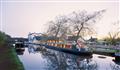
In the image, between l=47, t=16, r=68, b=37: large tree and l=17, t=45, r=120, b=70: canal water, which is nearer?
l=17, t=45, r=120, b=70: canal water

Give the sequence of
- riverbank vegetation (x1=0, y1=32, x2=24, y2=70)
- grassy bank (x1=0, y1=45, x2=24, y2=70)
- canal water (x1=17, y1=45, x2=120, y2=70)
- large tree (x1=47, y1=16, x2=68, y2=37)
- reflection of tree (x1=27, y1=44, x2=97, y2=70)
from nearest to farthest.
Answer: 1. grassy bank (x1=0, y1=45, x2=24, y2=70)
2. riverbank vegetation (x1=0, y1=32, x2=24, y2=70)
3. reflection of tree (x1=27, y1=44, x2=97, y2=70)
4. canal water (x1=17, y1=45, x2=120, y2=70)
5. large tree (x1=47, y1=16, x2=68, y2=37)

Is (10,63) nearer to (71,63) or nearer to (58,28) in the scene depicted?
(71,63)

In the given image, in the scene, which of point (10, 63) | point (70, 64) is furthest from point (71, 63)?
point (10, 63)

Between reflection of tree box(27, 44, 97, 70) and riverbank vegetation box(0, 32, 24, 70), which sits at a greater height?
riverbank vegetation box(0, 32, 24, 70)

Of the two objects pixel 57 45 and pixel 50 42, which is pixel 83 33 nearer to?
pixel 57 45

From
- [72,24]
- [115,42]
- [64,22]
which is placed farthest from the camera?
[115,42]

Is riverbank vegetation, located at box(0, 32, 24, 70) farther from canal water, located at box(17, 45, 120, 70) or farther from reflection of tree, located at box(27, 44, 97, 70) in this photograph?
reflection of tree, located at box(27, 44, 97, 70)

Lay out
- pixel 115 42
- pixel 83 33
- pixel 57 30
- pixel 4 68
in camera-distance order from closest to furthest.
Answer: pixel 4 68
pixel 83 33
pixel 57 30
pixel 115 42

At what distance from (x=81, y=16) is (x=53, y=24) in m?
9.42

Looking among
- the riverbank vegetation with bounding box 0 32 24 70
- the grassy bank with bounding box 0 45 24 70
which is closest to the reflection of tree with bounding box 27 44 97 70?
the riverbank vegetation with bounding box 0 32 24 70

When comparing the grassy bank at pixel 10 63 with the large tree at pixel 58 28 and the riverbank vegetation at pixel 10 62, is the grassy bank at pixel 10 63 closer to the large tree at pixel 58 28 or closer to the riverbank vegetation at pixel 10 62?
the riverbank vegetation at pixel 10 62

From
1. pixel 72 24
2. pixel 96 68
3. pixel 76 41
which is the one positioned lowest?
pixel 96 68

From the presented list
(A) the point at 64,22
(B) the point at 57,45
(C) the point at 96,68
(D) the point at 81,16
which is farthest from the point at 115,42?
(C) the point at 96,68

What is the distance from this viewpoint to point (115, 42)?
3769cm
